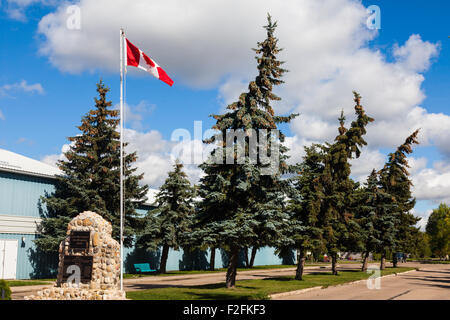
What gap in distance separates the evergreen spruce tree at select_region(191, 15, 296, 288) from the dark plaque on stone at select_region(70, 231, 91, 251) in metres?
6.11

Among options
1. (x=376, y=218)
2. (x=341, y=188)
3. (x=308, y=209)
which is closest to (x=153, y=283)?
(x=308, y=209)

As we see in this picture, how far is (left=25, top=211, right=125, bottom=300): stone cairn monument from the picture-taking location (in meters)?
17.1

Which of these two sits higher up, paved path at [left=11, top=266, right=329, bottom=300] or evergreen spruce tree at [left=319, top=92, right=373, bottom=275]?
evergreen spruce tree at [left=319, top=92, right=373, bottom=275]

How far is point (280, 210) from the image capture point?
2289 centimetres

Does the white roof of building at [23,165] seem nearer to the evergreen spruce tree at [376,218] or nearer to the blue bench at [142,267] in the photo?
the blue bench at [142,267]

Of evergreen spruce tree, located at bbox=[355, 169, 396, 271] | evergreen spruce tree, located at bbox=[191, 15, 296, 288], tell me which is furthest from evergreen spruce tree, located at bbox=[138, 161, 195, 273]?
evergreen spruce tree, located at bbox=[355, 169, 396, 271]

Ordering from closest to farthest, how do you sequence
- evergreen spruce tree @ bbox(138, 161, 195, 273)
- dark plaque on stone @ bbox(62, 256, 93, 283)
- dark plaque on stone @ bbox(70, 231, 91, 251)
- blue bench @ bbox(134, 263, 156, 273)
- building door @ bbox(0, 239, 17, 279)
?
dark plaque on stone @ bbox(62, 256, 93, 283) < dark plaque on stone @ bbox(70, 231, 91, 251) < building door @ bbox(0, 239, 17, 279) < evergreen spruce tree @ bbox(138, 161, 195, 273) < blue bench @ bbox(134, 263, 156, 273)

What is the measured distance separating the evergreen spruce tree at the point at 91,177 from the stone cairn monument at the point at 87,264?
1243 cm

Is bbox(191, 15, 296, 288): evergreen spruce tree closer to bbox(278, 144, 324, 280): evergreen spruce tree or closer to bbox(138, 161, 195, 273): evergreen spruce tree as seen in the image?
bbox(278, 144, 324, 280): evergreen spruce tree

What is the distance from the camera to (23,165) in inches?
1195

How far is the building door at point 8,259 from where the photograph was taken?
90.9 ft

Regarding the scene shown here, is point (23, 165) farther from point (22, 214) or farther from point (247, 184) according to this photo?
point (247, 184)
